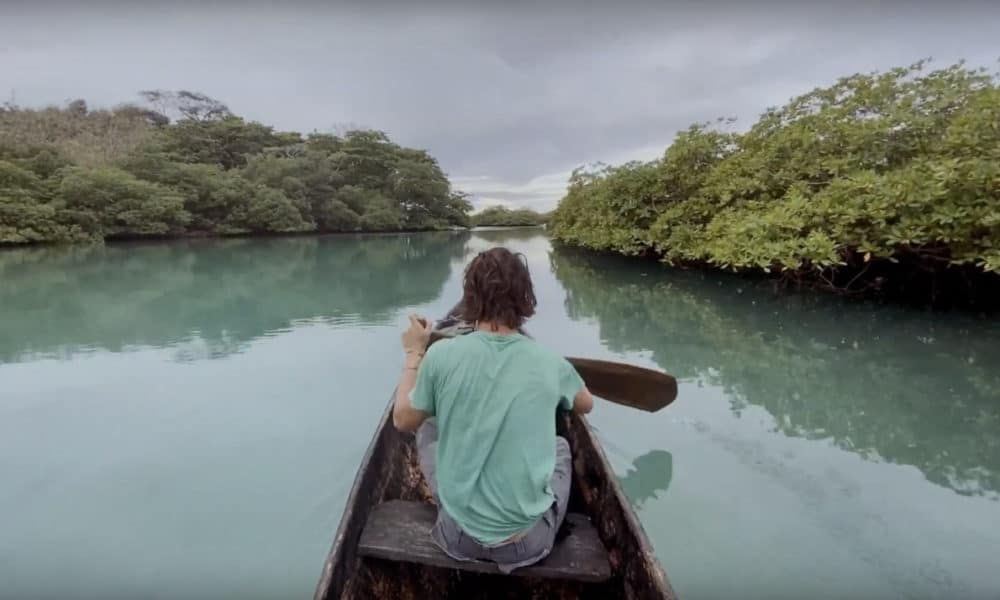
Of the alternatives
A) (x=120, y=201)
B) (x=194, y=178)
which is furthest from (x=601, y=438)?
(x=194, y=178)

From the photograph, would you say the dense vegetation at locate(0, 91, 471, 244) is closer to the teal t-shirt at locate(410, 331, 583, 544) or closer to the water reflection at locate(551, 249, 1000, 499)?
the water reflection at locate(551, 249, 1000, 499)

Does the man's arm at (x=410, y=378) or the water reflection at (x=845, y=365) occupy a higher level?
the man's arm at (x=410, y=378)

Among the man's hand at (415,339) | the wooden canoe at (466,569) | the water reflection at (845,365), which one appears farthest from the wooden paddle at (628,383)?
the man's hand at (415,339)

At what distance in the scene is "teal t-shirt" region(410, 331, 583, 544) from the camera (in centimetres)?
111

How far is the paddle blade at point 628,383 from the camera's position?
2.64 meters

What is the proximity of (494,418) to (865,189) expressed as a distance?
5.57m

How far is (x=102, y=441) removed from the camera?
Result: 2795 millimetres

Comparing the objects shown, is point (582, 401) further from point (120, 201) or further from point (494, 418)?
point (120, 201)

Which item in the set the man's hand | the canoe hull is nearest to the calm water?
the canoe hull

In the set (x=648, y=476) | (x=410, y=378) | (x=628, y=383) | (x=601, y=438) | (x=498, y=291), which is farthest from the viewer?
(x=601, y=438)

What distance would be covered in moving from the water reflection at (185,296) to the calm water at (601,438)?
0.07 metres

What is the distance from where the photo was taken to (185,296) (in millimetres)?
7590

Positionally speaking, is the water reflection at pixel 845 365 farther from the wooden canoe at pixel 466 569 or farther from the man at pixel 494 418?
the man at pixel 494 418

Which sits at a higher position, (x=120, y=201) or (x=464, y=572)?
(x=120, y=201)
